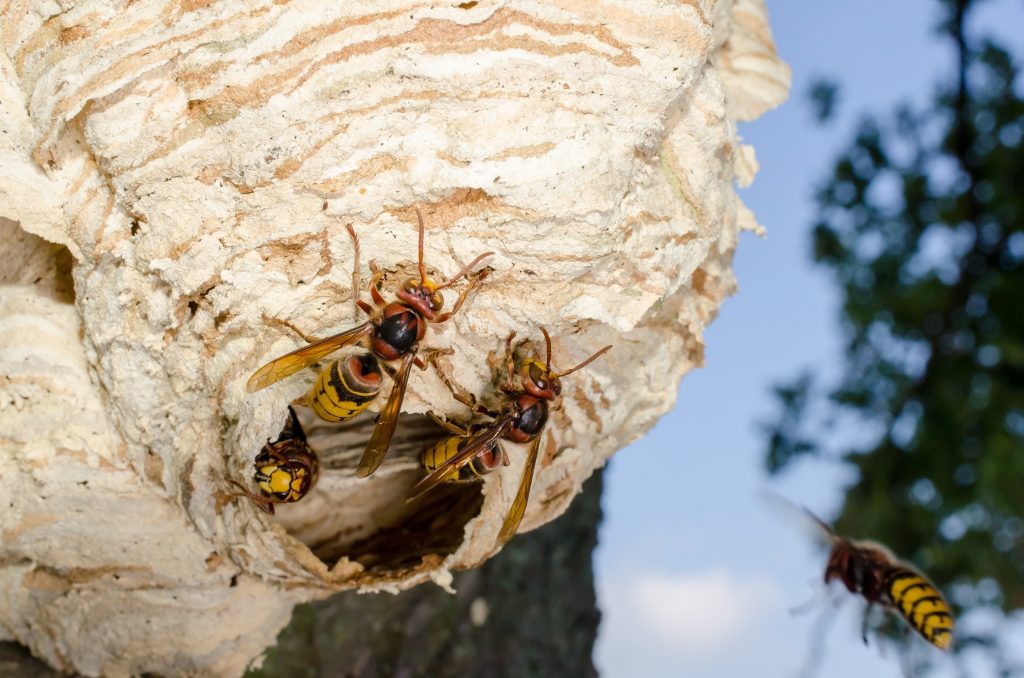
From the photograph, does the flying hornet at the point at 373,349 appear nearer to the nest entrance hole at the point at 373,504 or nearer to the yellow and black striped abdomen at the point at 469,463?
the yellow and black striped abdomen at the point at 469,463

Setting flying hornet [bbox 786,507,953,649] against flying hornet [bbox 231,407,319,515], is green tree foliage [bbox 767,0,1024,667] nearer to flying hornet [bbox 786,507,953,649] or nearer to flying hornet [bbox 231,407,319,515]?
flying hornet [bbox 786,507,953,649]

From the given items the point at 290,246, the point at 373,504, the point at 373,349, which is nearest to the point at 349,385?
the point at 373,349

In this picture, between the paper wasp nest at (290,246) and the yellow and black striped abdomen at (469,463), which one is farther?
the yellow and black striped abdomen at (469,463)

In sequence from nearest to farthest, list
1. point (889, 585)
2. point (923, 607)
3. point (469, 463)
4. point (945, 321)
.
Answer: point (469, 463), point (923, 607), point (889, 585), point (945, 321)

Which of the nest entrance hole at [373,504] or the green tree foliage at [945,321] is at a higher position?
the nest entrance hole at [373,504]

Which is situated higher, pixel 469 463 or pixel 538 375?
pixel 538 375

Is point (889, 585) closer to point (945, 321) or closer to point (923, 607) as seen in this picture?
point (923, 607)

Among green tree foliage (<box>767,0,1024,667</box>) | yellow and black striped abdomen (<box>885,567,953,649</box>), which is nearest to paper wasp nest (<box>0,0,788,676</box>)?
yellow and black striped abdomen (<box>885,567,953,649</box>)

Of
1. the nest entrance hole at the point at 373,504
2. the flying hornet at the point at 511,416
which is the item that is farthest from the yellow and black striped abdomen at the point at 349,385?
the nest entrance hole at the point at 373,504
